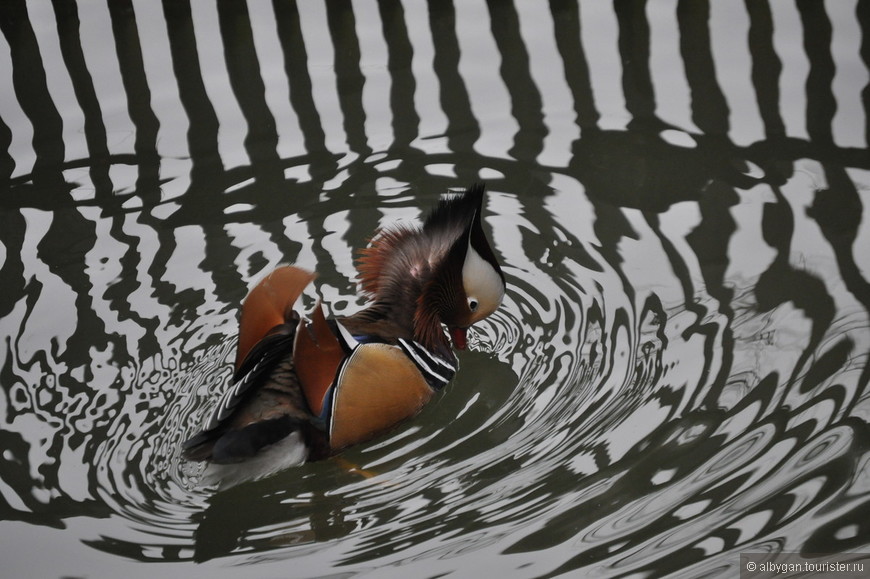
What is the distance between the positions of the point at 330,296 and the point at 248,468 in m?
1.08

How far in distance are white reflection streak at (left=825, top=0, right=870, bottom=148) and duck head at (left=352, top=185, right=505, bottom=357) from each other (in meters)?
2.15

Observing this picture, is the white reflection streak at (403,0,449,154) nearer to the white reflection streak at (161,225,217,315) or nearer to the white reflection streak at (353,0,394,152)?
the white reflection streak at (353,0,394,152)

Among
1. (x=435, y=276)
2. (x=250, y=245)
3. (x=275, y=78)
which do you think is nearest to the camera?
(x=435, y=276)

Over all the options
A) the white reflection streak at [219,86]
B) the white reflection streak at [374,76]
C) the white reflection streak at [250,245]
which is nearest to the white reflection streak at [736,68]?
the white reflection streak at [374,76]

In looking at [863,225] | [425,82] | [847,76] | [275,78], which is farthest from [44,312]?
[847,76]

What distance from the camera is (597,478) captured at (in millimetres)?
3188

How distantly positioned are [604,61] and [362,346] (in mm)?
2855

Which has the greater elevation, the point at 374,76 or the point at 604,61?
the point at 374,76

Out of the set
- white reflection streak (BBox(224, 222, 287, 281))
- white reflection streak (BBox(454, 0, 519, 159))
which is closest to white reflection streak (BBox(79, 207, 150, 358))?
white reflection streak (BBox(224, 222, 287, 281))

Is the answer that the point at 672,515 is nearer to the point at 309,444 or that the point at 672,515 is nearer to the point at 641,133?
the point at 309,444

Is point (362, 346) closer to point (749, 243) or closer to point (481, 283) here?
point (481, 283)

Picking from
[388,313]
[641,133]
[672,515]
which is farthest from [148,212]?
[672,515]

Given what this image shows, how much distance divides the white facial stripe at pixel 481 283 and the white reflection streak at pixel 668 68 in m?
1.79

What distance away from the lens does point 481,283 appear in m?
3.80
